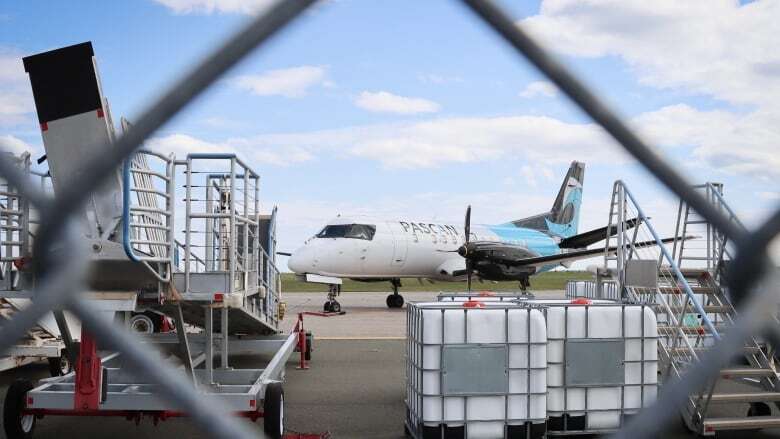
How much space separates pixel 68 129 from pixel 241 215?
6.14 feet

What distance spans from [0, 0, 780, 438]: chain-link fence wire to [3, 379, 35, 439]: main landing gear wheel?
5.83 m

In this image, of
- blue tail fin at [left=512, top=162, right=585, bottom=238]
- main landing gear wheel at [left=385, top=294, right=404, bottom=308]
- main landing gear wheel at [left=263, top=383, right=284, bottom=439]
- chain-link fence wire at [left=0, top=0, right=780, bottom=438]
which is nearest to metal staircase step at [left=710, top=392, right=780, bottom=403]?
main landing gear wheel at [left=263, top=383, right=284, bottom=439]

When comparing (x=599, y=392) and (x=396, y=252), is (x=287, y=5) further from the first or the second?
(x=396, y=252)

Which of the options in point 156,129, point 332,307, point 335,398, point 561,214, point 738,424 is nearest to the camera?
point 156,129

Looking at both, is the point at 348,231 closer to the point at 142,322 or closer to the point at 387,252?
the point at 387,252

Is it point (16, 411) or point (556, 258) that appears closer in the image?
point (16, 411)

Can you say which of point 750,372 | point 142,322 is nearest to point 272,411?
point 750,372

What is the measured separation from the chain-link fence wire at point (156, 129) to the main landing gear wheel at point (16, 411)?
5830 mm

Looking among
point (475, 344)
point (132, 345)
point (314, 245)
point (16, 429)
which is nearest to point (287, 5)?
point (132, 345)

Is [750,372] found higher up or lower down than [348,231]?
lower down

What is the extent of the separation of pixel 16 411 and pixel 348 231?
17402 mm

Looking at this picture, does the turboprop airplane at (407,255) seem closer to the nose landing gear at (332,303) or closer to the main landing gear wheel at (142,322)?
the nose landing gear at (332,303)

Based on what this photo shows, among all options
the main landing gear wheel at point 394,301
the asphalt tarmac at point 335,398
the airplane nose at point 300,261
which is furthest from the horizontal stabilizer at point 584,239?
the asphalt tarmac at point 335,398

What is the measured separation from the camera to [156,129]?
1.15 metres
